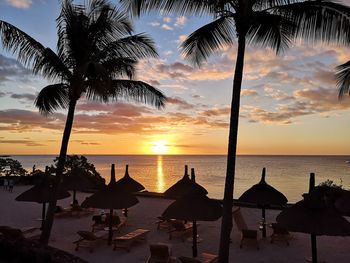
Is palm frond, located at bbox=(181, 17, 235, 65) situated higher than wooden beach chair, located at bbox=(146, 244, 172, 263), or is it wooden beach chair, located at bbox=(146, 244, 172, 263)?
palm frond, located at bbox=(181, 17, 235, 65)

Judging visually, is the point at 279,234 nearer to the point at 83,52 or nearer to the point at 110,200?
the point at 110,200

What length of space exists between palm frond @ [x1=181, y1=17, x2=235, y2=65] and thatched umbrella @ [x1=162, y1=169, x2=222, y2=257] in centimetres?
424

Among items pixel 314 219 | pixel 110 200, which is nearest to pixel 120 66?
→ pixel 110 200

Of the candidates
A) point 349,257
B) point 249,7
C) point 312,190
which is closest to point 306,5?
point 249,7

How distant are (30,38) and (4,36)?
998 mm

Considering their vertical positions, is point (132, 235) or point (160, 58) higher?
point (160, 58)

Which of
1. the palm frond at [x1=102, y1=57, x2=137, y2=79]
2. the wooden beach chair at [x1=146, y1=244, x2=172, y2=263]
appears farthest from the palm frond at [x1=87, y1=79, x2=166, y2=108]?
the wooden beach chair at [x1=146, y1=244, x2=172, y2=263]

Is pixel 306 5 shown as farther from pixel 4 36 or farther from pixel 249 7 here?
pixel 4 36

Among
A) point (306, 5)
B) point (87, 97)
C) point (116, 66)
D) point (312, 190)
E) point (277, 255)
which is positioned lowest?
point (277, 255)

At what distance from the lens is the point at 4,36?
886cm

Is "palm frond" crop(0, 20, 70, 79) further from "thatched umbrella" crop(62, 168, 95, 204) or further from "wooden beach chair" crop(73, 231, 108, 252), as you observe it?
"thatched umbrella" crop(62, 168, 95, 204)

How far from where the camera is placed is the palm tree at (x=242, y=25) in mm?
7875

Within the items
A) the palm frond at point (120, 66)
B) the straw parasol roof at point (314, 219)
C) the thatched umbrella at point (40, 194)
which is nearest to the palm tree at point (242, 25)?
the straw parasol roof at point (314, 219)

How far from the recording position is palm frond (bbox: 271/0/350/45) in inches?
302
